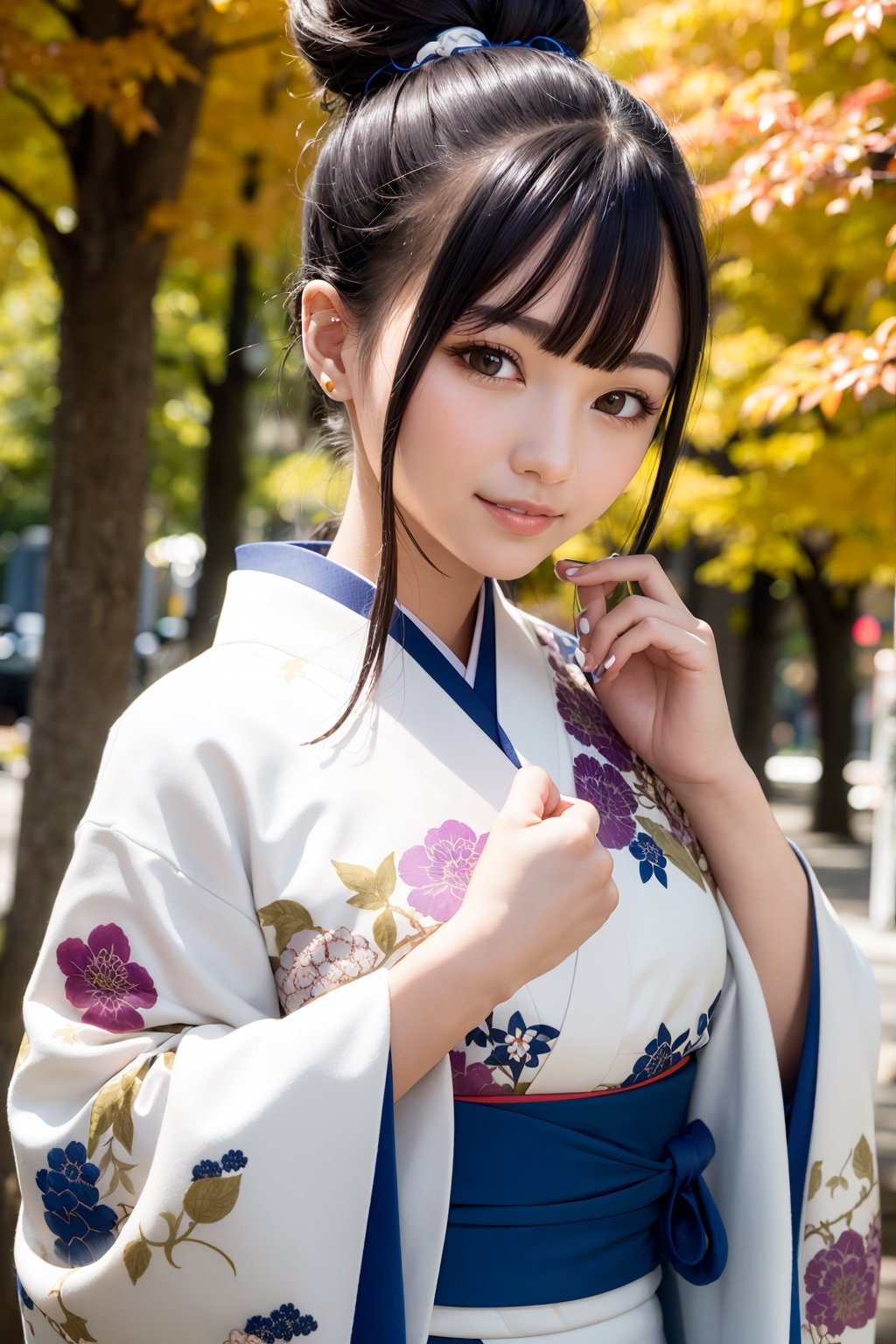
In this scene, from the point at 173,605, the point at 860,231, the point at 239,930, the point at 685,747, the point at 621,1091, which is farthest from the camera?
the point at 173,605

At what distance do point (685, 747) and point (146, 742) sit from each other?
646 mm

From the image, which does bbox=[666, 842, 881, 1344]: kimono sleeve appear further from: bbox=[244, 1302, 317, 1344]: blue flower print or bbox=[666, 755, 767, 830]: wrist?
bbox=[244, 1302, 317, 1344]: blue flower print

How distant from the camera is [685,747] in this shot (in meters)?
1.66

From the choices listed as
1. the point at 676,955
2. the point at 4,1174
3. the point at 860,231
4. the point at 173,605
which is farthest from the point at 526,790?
the point at 173,605

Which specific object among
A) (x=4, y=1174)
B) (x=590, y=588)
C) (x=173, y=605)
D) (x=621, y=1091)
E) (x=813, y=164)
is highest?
(x=813, y=164)

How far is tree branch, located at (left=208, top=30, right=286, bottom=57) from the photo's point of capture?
13.0 ft

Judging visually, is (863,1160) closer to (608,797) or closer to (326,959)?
(608,797)

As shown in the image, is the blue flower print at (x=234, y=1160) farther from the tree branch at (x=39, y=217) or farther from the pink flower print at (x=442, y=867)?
the tree branch at (x=39, y=217)

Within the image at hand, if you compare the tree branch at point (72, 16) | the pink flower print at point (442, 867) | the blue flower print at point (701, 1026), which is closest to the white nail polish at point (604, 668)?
the pink flower print at point (442, 867)

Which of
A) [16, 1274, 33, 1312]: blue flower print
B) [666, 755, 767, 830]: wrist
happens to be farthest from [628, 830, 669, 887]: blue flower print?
[16, 1274, 33, 1312]: blue flower print

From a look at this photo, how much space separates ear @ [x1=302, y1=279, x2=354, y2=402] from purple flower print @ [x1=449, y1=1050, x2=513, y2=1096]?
29.7 inches

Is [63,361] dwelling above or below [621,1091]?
Result: above

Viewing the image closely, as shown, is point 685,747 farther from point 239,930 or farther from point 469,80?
point 469,80

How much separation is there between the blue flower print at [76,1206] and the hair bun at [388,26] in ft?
4.09
